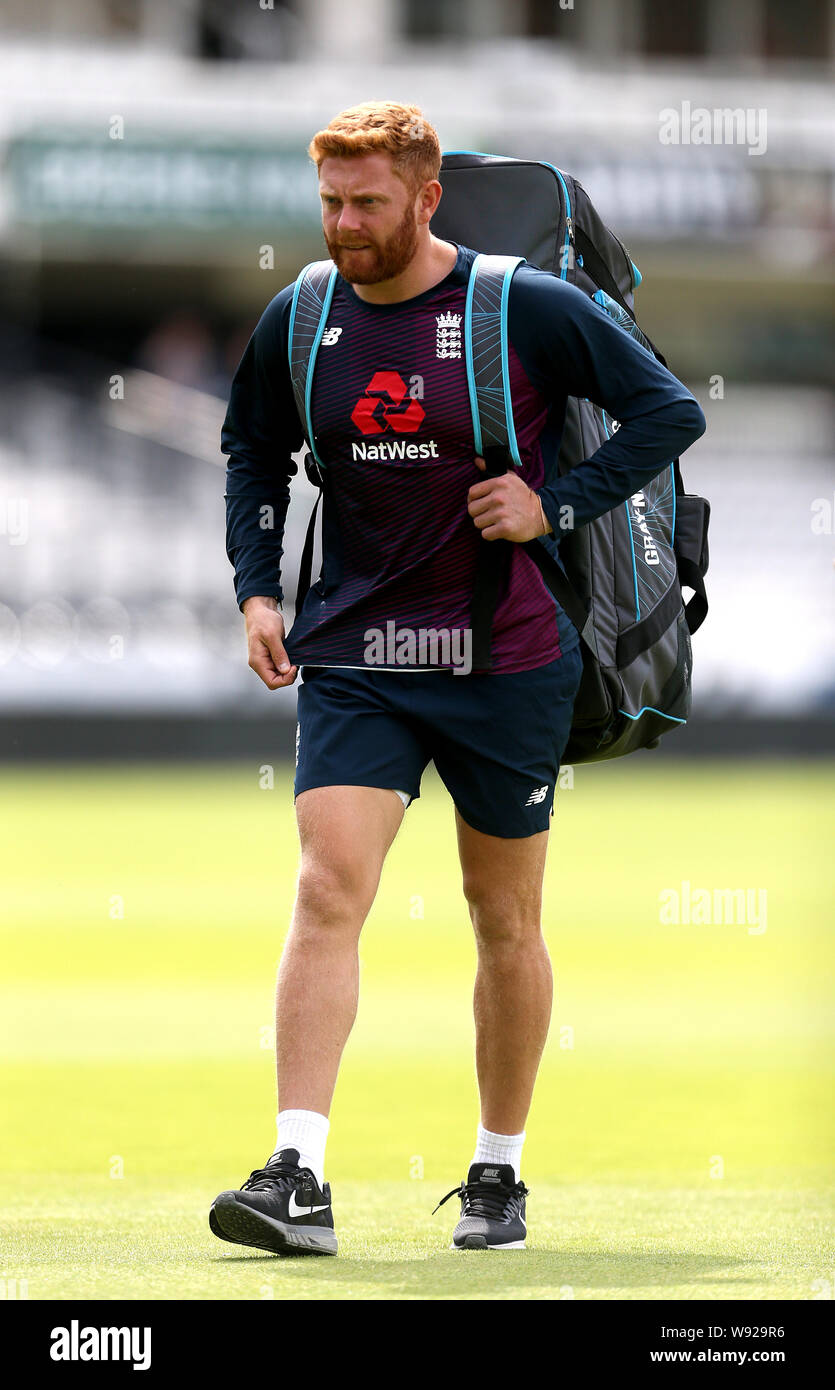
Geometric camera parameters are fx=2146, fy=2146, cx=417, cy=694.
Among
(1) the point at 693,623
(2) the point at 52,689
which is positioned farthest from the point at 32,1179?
(2) the point at 52,689

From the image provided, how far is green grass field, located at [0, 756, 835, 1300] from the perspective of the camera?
441cm

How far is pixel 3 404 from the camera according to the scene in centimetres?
2759

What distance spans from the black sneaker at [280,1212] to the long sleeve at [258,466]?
4.21ft

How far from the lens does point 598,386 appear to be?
14.8 feet

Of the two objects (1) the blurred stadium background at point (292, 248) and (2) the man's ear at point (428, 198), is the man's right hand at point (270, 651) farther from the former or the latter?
(1) the blurred stadium background at point (292, 248)

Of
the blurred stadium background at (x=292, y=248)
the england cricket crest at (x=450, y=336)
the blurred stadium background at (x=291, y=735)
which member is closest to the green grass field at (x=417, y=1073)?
the blurred stadium background at (x=291, y=735)

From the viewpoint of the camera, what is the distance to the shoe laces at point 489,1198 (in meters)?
4.72

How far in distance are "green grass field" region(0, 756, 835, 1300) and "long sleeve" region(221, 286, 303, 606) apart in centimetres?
150

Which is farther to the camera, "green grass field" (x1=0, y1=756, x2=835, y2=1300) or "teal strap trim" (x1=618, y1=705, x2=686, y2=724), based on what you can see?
"teal strap trim" (x1=618, y1=705, x2=686, y2=724)

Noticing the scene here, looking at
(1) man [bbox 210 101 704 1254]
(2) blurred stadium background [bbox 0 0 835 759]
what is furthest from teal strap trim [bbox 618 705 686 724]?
(2) blurred stadium background [bbox 0 0 835 759]

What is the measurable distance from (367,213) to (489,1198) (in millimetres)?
2143

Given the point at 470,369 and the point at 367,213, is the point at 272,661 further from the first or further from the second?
the point at 367,213

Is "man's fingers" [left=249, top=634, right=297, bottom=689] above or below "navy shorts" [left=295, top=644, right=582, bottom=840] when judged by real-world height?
above

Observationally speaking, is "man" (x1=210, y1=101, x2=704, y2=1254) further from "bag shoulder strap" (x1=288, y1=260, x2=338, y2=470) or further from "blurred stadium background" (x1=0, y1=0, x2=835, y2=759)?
"blurred stadium background" (x1=0, y1=0, x2=835, y2=759)
